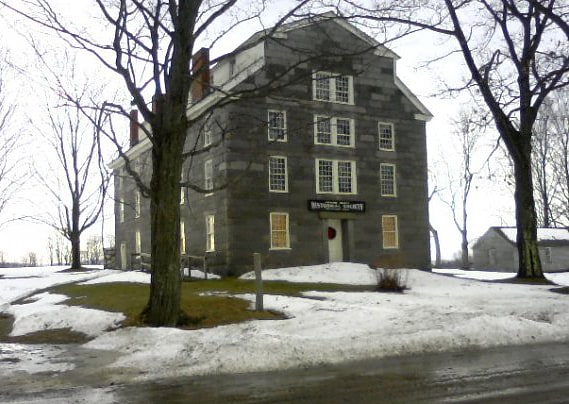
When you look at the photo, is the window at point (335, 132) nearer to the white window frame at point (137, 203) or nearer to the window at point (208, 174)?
the window at point (208, 174)

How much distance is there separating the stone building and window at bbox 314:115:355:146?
0.05m

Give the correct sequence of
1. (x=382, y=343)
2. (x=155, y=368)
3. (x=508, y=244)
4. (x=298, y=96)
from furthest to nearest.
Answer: (x=508, y=244) → (x=298, y=96) → (x=382, y=343) → (x=155, y=368)

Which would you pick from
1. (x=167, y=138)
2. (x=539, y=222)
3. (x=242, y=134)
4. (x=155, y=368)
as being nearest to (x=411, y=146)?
(x=242, y=134)

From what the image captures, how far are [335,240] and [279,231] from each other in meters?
2.99

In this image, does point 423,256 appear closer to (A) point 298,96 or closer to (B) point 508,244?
(A) point 298,96

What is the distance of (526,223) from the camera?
23.3 meters

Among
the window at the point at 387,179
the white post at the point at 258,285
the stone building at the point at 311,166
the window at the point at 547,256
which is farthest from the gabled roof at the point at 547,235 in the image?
the white post at the point at 258,285

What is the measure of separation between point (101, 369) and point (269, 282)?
46.4 feet

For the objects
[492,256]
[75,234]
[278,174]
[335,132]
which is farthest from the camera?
[492,256]

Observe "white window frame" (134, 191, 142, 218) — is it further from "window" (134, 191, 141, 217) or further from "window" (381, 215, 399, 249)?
"window" (381, 215, 399, 249)

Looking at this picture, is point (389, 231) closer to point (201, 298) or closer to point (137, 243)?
point (137, 243)

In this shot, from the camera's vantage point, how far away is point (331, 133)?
28.6 meters

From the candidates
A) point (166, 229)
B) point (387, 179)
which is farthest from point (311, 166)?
point (166, 229)

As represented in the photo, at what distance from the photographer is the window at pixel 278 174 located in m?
26.9
